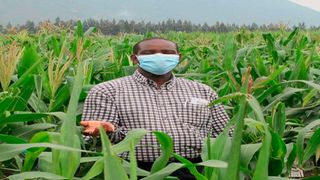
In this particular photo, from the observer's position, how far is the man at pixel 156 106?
2.45m

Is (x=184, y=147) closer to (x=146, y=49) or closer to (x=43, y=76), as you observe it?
(x=146, y=49)

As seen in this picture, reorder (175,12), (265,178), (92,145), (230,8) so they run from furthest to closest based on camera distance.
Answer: (230,8) → (175,12) → (92,145) → (265,178)

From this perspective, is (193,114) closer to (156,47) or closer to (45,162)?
(156,47)

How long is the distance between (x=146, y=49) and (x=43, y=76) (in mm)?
466

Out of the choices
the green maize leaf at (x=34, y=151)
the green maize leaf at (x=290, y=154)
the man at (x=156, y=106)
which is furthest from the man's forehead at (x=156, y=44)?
the green maize leaf at (x=34, y=151)

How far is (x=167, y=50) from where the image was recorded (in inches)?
103

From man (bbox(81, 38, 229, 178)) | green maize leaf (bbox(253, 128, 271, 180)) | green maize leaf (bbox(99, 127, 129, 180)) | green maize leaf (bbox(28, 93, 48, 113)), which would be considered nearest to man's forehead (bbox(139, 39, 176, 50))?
man (bbox(81, 38, 229, 178))

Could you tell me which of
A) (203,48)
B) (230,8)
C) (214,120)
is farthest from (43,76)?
(230,8)

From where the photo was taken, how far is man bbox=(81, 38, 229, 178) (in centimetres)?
245

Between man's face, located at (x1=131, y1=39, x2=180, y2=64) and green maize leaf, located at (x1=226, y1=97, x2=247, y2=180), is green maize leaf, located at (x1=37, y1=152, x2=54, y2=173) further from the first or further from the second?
man's face, located at (x1=131, y1=39, x2=180, y2=64)

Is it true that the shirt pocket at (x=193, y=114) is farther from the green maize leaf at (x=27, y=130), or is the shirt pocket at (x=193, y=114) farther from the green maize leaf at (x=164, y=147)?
the green maize leaf at (x=164, y=147)

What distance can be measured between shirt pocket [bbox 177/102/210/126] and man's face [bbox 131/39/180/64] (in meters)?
0.26

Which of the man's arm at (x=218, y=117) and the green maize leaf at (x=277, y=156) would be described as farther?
the man's arm at (x=218, y=117)

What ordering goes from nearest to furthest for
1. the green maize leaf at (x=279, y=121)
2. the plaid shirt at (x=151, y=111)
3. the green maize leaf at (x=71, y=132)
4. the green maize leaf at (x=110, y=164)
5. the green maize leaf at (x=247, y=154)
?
1. the green maize leaf at (x=110, y=164)
2. the green maize leaf at (x=71, y=132)
3. the green maize leaf at (x=247, y=154)
4. the green maize leaf at (x=279, y=121)
5. the plaid shirt at (x=151, y=111)
